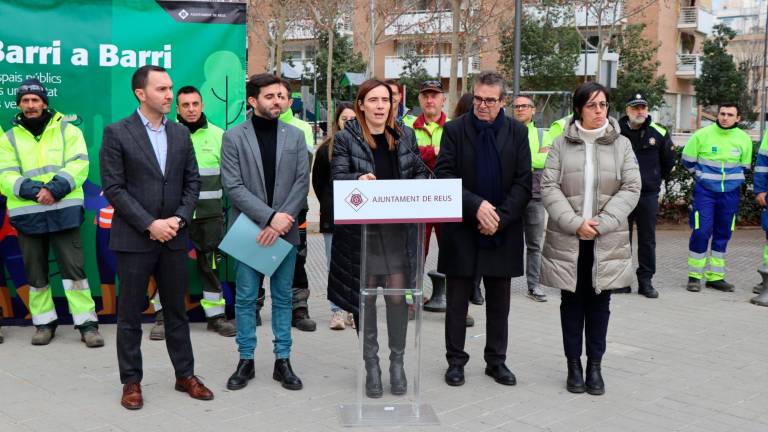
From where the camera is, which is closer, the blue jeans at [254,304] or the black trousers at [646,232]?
the blue jeans at [254,304]

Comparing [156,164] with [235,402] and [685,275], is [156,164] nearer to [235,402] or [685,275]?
[235,402]

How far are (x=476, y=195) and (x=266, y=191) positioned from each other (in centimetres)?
138

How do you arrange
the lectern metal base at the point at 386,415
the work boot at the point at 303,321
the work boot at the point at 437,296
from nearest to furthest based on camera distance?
the lectern metal base at the point at 386,415, the work boot at the point at 303,321, the work boot at the point at 437,296

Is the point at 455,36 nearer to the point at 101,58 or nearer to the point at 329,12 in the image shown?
the point at 329,12

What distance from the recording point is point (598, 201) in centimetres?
543

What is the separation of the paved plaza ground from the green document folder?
2.71ft

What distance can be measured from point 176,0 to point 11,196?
210cm

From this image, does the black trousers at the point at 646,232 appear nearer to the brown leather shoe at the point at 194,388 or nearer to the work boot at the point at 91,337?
the brown leather shoe at the point at 194,388

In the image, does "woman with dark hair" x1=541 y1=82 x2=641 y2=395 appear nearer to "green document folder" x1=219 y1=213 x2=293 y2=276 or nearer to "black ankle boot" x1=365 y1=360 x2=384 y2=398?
"black ankle boot" x1=365 y1=360 x2=384 y2=398

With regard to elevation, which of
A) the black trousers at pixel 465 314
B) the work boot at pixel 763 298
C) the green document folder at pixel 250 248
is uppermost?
the green document folder at pixel 250 248

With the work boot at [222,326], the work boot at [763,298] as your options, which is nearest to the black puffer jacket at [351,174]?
the work boot at [222,326]

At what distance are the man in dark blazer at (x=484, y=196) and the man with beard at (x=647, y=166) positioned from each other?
3.53 meters

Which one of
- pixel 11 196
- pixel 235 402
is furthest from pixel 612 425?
pixel 11 196

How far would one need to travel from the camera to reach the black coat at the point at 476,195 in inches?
218
